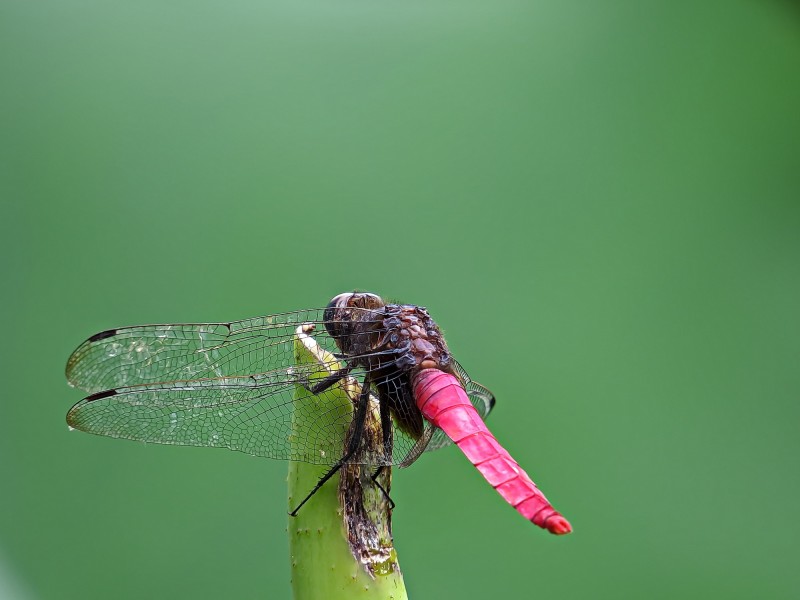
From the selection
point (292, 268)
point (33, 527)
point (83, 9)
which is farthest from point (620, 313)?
point (83, 9)

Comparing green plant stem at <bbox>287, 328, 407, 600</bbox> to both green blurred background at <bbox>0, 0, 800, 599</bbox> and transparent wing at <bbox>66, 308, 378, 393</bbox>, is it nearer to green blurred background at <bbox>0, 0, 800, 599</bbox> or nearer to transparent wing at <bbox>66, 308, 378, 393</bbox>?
transparent wing at <bbox>66, 308, 378, 393</bbox>

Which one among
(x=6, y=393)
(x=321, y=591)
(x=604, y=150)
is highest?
(x=604, y=150)

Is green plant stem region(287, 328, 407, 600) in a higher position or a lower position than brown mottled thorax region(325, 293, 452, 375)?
lower

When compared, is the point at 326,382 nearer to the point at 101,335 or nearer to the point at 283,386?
the point at 283,386

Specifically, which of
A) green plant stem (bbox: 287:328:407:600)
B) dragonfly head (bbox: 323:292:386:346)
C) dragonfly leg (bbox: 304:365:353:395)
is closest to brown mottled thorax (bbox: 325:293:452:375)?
dragonfly head (bbox: 323:292:386:346)

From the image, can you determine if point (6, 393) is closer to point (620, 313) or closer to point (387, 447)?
point (387, 447)
